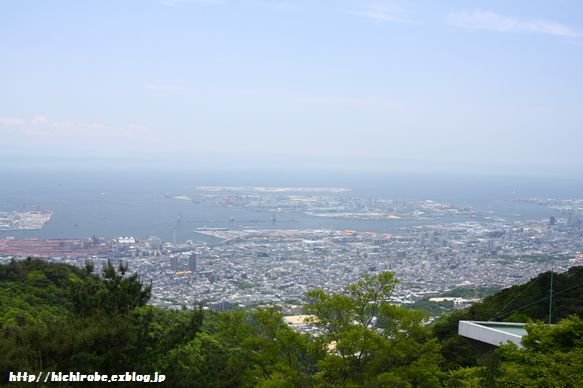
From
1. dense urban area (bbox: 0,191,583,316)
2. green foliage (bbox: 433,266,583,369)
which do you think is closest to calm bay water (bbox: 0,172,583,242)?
dense urban area (bbox: 0,191,583,316)

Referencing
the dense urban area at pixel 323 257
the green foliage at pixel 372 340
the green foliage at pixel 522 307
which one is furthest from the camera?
the dense urban area at pixel 323 257

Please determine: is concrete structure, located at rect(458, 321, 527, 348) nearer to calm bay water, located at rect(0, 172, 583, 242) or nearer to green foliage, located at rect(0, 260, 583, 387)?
green foliage, located at rect(0, 260, 583, 387)

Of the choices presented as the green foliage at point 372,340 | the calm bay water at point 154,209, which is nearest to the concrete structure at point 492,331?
the green foliage at point 372,340

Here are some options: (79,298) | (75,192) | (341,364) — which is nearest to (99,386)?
(79,298)

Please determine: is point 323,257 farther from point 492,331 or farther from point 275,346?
point 275,346

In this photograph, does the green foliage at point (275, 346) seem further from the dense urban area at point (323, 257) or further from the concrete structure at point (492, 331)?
the dense urban area at point (323, 257)

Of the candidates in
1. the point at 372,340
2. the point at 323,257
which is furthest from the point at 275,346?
the point at 323,257

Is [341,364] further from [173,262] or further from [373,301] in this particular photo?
[173,262]

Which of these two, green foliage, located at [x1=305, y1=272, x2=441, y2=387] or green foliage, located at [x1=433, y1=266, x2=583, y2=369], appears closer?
green foliage, located at [x1=305, y1=272, x2=441, y2=387]
